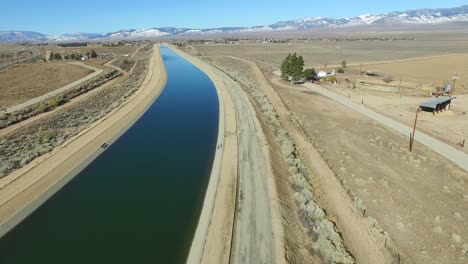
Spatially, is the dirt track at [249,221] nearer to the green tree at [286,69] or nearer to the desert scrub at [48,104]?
the desert scrub at [48,104]

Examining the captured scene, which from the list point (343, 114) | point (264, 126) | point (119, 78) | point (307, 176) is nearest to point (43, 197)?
point (307, 176)

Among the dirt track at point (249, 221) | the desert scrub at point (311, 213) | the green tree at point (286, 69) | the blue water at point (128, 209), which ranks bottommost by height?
the blue water at point (128, 209)

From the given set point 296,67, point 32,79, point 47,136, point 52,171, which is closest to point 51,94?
point 32,79

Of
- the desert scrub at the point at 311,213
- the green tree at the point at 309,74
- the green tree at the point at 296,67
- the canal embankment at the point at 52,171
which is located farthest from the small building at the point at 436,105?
the canal embankment at the point at 52,171

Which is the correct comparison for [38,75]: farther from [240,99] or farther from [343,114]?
[343,114]

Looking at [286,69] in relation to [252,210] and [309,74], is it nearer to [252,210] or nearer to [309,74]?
[309,74]
